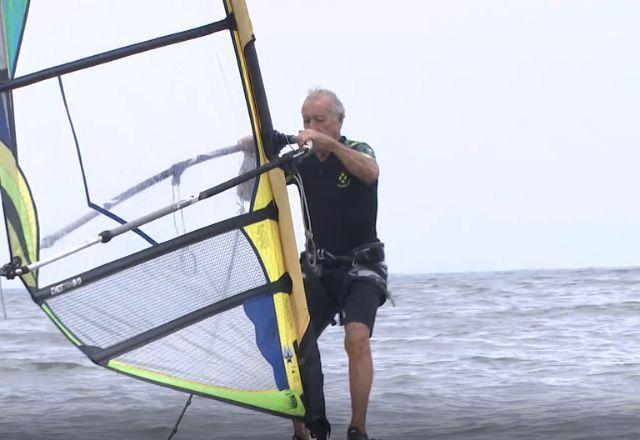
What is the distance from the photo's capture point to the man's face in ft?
18.1

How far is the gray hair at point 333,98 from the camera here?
5563mm

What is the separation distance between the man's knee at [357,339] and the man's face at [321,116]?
2.81 ft

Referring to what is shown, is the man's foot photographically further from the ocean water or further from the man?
the ocean water

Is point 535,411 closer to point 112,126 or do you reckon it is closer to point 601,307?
point 112,126

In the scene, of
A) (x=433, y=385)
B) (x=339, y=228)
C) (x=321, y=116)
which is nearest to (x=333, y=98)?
(x=321, y=116)

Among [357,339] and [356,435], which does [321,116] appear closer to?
[357,339]

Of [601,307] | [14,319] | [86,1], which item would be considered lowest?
[601,307]

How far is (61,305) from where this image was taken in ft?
17.5

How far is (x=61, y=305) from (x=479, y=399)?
10.6 ft

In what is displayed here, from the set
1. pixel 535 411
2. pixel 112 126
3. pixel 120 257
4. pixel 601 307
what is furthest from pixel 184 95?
pixel 601 307

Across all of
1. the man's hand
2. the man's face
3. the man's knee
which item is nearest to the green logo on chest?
the man's face

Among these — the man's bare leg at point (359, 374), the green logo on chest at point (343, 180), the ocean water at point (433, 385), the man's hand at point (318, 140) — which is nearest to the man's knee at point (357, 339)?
the man's bare leg at point (359, 374)

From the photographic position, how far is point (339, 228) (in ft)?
18.6

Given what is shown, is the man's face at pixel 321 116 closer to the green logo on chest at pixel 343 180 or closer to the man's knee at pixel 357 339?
the green logo on chest at pixel 343 180
